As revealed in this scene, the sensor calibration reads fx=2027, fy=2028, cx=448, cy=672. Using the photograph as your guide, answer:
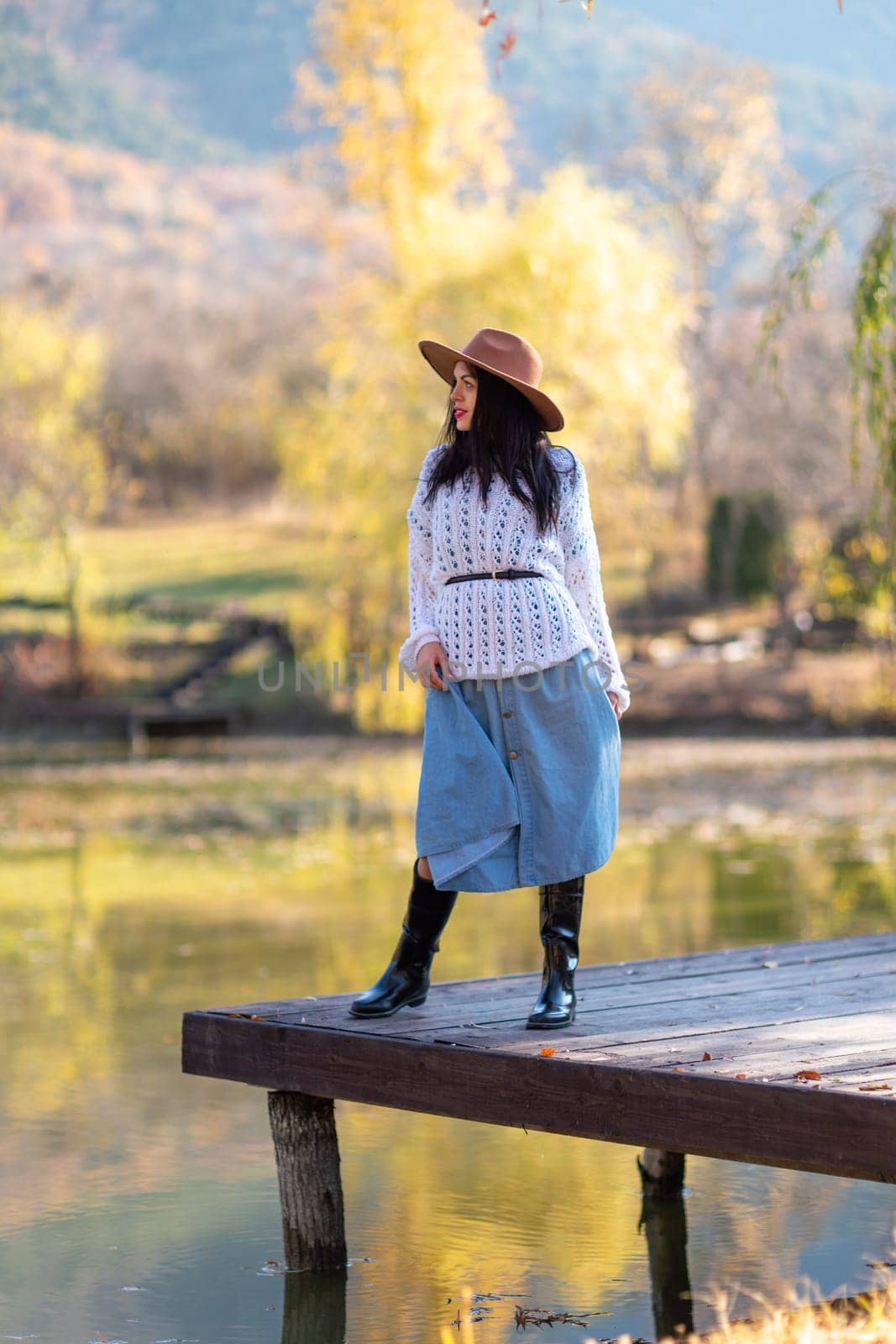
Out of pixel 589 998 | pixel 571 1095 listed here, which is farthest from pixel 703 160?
pixel 571 1095

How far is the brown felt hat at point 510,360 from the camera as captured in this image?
4.98 meters

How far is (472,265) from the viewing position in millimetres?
22531

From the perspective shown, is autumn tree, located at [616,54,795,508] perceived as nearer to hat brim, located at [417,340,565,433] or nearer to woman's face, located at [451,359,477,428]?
hat brim, located at [417,340,565,433]

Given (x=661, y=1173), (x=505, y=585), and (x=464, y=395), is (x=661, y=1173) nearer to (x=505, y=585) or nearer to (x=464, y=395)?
(x=505, y=585)

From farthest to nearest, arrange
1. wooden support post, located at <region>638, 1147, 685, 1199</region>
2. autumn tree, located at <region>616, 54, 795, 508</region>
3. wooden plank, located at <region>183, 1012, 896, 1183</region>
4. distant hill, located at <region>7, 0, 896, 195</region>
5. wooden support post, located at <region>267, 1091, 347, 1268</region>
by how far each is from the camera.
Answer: distant hill, located at <region>7, 0, 896, 195</region>, autumn tree, located at <region>616, 54, 795, 508</region>, wooden support post, located at <region>638, 1147, 685, 1199</region>, wooden support post, located at <region>267, 1091, 347, 1268</region>, wooden plank, located at <region>183, 1012, 896, 1183</region>

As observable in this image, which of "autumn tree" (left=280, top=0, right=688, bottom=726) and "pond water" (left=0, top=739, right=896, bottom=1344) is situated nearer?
"pond water" (left=0, top=739, right=896, bottom=1344)

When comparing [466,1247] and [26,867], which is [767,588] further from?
[466,1247]

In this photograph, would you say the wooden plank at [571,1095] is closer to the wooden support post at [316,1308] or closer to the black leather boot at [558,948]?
the black leather boot at [558,948]

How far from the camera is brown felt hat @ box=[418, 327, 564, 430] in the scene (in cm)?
498

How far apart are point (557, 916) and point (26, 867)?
9.41m

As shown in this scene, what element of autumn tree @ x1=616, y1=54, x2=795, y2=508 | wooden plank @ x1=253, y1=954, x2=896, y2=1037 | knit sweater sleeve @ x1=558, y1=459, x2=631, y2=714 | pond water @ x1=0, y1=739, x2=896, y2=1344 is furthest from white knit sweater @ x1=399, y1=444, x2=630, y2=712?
autumn tree @ x1=616, y1=54, x2=795, y2=508

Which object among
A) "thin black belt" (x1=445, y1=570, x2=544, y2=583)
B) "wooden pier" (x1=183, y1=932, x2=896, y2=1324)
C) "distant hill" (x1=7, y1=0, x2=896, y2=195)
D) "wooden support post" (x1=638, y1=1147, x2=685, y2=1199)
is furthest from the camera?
"distant hill" (x1=7, y1=0, x2=896, y2=195)

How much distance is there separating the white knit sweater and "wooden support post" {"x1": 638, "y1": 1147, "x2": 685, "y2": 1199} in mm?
1630

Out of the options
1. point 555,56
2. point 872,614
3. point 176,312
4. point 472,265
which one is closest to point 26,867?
point 472,265
